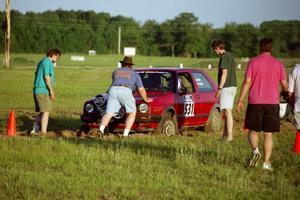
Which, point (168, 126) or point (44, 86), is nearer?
point (44, 86)

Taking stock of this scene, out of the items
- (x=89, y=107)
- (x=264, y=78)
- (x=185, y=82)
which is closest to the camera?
(x=264, y=78)

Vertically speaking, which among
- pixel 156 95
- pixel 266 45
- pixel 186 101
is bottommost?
pixel 186 101

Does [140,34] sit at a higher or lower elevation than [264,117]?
higher

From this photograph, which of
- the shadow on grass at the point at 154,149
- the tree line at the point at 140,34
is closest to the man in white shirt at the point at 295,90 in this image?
the shadow on grass at the point at 154,149

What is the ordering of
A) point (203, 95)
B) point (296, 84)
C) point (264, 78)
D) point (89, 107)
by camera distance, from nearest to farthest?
point (264, 78) → point (296, 84) → point (89, 107) → point (203, 95)

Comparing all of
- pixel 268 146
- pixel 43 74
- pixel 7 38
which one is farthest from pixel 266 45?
pixel 7 38

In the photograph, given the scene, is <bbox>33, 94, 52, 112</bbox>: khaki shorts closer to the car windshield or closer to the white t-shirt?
the car windshield

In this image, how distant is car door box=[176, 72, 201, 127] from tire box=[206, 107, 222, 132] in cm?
54

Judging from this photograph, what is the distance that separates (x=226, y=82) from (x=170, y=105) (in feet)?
5.36

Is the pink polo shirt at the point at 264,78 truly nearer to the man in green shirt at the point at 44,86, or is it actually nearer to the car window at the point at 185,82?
the car window at the point at 185,82

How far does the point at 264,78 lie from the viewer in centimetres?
886

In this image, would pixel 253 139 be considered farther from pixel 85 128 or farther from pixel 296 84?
pixel 85 128

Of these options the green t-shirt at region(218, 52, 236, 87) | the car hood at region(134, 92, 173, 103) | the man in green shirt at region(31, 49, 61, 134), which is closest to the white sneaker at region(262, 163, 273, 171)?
the green t-shirt at region(218, 52, 236, 87)

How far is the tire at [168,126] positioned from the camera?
13.2 m
